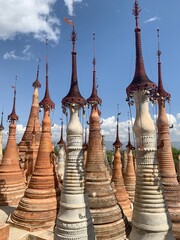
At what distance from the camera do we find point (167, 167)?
11.6m

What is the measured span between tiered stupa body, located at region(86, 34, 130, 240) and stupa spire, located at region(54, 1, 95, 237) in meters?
3.48

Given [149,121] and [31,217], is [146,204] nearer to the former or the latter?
[149,121]

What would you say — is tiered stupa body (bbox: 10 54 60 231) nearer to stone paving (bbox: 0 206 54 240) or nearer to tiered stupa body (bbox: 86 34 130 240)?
stone paving (bbox: 0 206 54 240)

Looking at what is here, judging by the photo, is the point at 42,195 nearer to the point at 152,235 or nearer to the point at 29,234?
the point at 29,234

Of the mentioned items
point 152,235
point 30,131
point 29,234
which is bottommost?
point 29,234

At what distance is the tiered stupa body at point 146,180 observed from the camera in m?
6.25

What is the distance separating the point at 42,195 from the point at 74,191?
6438mm

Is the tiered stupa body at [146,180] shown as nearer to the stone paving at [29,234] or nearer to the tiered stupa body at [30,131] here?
the stone paving at [29,234]

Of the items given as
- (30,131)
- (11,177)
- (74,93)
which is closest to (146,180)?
(74,93)

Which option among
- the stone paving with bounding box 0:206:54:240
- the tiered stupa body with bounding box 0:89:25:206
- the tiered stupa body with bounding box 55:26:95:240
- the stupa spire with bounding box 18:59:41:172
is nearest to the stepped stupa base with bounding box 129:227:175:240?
the tiered stupa body with bounding box 55:26:95:240

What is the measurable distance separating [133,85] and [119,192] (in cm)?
1007

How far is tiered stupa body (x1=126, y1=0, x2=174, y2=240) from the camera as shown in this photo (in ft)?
20.5

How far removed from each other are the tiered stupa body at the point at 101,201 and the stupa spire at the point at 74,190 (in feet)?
11.4

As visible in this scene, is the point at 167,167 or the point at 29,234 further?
the point at 29,234
